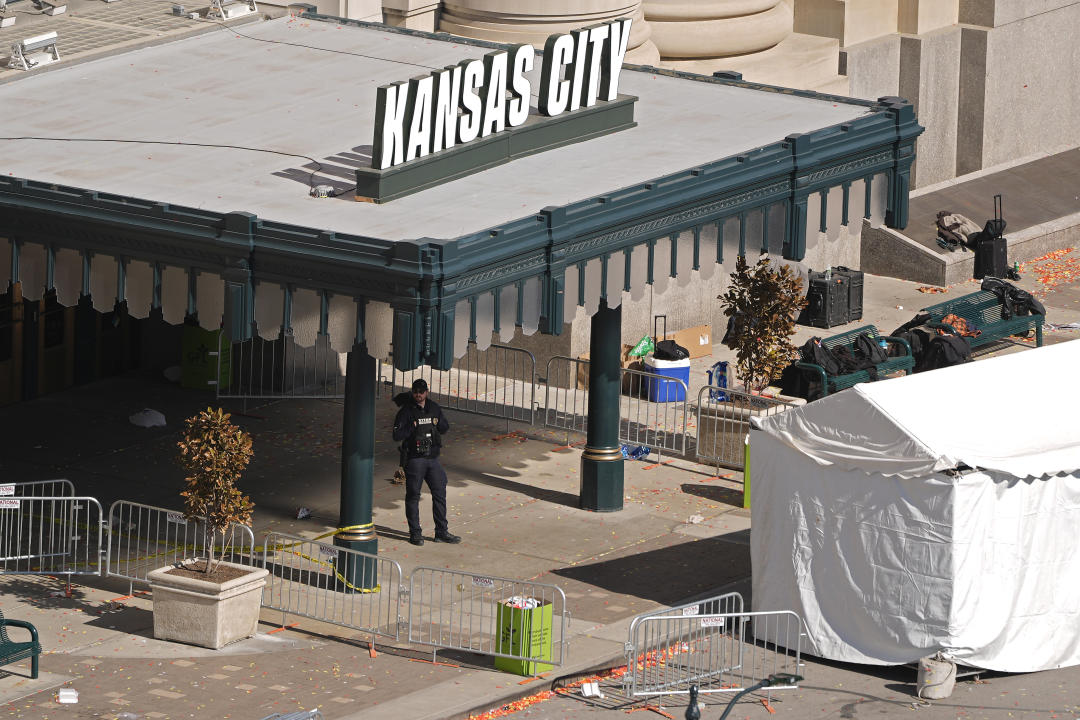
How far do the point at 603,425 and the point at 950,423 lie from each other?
6430 millimetres

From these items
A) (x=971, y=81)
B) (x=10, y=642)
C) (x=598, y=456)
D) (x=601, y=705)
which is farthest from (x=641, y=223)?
(x=971, y=81)

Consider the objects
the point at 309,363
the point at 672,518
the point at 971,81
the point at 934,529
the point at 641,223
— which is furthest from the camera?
the point at 971,81

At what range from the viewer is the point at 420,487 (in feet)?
82.7

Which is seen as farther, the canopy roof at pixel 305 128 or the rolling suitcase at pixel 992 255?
the rolling suitcase at pixel 992 255

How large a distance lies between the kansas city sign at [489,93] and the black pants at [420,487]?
3501 mm

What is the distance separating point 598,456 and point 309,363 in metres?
6.15

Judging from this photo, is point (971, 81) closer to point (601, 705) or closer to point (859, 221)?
point (859, 221)

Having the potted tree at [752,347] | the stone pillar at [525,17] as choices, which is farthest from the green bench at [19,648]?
the stone pillar at [525,17]

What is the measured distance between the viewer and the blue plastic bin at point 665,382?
31453 millimetres

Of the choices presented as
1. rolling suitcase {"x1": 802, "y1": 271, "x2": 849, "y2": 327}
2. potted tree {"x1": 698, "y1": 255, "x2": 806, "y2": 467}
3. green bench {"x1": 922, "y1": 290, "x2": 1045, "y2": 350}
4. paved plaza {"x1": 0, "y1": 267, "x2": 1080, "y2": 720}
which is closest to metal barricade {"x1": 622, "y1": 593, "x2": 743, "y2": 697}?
paved plaza {"x1": 0, "y1": 267, "x2": 1080, "y2": 720}

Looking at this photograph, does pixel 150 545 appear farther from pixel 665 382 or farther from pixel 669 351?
pixel 669 351

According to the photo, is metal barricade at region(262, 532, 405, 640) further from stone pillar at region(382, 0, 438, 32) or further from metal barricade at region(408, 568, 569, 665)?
stone pillar at region(382, 0, 438, 32)

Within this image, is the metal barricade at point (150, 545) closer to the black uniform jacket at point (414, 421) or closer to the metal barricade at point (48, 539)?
the metal barricade at point (48, 539)

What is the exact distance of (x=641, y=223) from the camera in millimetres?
23906
